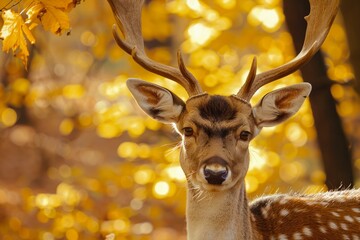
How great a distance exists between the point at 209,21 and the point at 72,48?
15497 millimetres

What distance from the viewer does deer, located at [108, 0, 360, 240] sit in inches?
227

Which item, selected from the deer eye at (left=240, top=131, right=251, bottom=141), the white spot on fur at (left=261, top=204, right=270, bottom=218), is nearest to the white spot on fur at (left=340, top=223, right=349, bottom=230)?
the white spot on fur at (left=261, top=204, right=270, bottom=218)

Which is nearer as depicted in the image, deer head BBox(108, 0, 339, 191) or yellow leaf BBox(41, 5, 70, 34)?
yellow leaf BBox(41, 5, 70, 34)

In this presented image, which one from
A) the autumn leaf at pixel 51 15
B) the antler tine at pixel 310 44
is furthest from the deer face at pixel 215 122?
the autumn leaf at pixel 51 15

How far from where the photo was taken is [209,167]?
5.53 meters

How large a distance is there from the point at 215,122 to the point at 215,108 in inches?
3.8

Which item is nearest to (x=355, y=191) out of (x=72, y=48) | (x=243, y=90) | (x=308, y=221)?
(x=308, y=221)

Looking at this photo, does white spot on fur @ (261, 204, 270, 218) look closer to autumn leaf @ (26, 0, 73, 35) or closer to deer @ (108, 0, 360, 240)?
deer @ (108, 0, 360, 240)

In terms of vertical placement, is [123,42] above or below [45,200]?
above

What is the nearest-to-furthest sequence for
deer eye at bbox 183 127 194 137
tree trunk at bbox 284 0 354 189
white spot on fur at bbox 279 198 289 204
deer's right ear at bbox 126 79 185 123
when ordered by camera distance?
1. deer eye at bbox 183 127 194 137
2. deer's right ear at bbox 126 79 185 123
3. white spot on fur at bbox 279 198 289 204
4. tree trunk at bbox 284 0 354 189

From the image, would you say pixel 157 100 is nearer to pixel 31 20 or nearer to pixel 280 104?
pixel 280 104

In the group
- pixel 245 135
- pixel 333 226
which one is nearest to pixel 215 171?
pixel 245 135

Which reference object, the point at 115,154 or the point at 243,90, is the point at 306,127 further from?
the point at 115,154

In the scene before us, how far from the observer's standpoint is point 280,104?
6.18m
